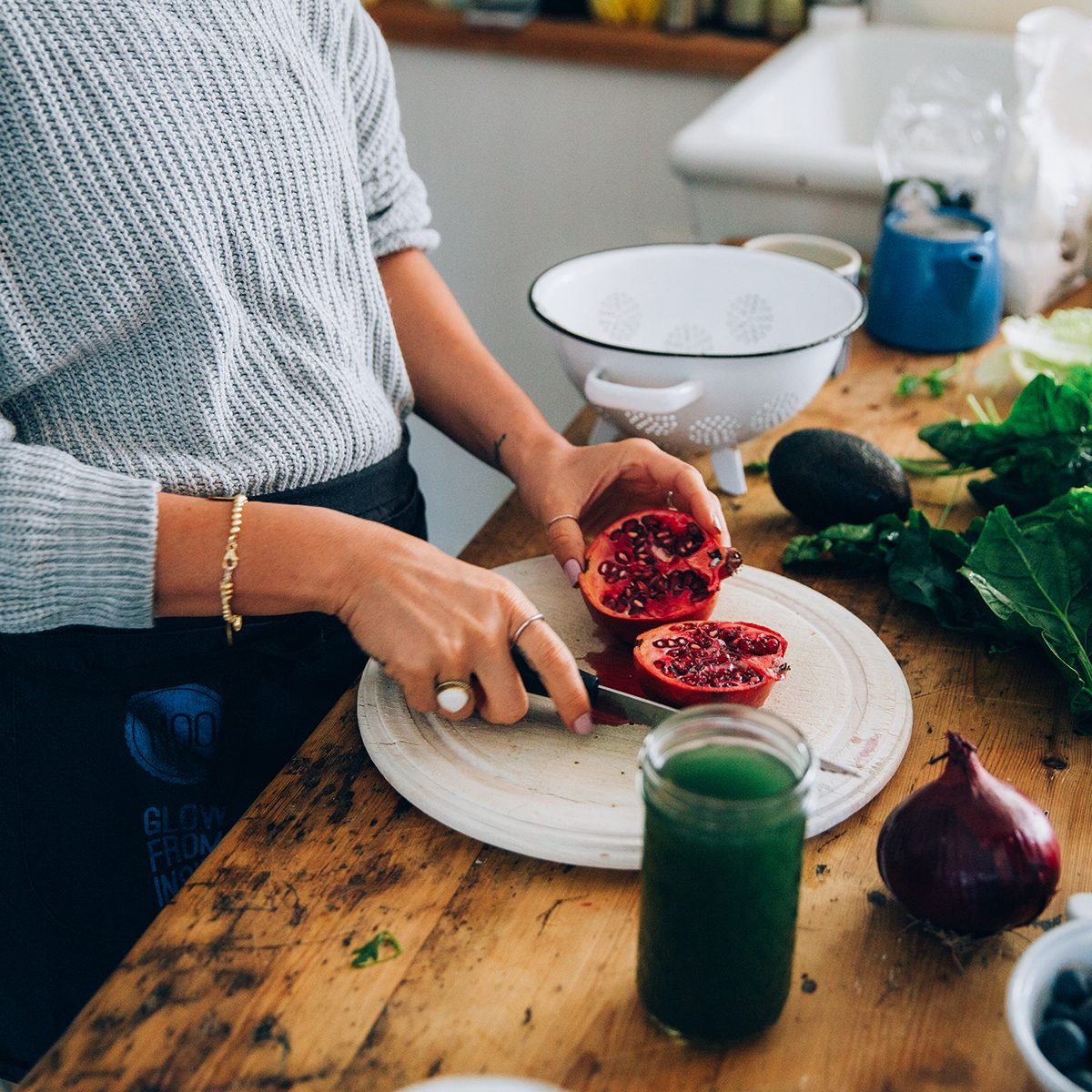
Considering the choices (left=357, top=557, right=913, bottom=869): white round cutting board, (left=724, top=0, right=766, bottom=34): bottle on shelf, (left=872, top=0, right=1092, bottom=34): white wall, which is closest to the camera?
(left=357, top=557, right=913, bottom=869): white round cutting board

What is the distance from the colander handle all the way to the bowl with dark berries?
0.69 metres

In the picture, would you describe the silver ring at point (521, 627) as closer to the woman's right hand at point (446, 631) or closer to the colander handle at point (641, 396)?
the woman's right hand at point (446, 631)

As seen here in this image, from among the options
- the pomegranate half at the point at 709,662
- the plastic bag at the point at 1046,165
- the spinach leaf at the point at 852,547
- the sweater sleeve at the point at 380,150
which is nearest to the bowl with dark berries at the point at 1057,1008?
the pomegranate half at the point at 709,662

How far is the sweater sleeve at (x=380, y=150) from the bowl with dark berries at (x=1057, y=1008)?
0.96 meters

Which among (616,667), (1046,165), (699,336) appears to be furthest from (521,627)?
(1046,165)

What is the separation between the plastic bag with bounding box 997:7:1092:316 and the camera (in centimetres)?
167

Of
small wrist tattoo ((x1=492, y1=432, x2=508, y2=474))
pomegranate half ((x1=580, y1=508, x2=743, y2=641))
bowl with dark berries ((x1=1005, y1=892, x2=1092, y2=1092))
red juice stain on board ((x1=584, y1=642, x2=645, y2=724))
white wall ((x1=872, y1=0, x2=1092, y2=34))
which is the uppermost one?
white wall ((x1=872, y1=0, x2=1092, y2=34))

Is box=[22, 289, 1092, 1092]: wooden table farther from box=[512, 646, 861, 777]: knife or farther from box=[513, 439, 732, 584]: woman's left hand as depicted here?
box=[513, 439, 732, 584]: woman's left hand

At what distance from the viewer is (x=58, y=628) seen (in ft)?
3.39

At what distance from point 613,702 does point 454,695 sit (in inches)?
4.8

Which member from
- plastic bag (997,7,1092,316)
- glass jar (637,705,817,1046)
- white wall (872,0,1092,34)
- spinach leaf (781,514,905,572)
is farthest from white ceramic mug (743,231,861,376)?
glass jar (637,705,817,1046)

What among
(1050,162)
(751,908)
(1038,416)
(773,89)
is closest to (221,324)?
(751,908)

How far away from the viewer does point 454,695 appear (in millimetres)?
909

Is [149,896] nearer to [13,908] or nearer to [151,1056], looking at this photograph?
[13,908]
